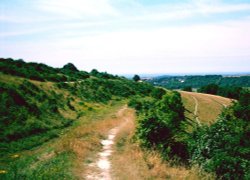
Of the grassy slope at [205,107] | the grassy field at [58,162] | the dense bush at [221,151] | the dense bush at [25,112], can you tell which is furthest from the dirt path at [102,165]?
the grassy slope at [205,107]

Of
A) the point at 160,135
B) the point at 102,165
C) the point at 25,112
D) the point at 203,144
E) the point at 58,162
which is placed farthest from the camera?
the point at 25,112

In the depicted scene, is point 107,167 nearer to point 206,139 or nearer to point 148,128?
point 148,128

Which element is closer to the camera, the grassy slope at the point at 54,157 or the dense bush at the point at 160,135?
the grassy slope at the point at 54,157

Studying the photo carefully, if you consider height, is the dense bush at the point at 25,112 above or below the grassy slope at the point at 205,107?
above

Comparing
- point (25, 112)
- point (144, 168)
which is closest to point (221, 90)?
point (25, 112)

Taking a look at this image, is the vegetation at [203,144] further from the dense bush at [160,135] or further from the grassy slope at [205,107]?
the grassy slope at [205,107]

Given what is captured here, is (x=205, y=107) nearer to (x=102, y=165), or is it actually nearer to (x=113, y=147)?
(x=113, y=147)

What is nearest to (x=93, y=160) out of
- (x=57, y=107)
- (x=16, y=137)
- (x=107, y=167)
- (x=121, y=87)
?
(x=107, y=167)

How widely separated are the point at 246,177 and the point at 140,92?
65.2 meters

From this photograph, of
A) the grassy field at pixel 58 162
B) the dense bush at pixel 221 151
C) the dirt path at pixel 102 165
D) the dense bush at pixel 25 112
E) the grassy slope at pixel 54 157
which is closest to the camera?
the grassy field at pixel 58 162

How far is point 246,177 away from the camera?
1405 centimetres

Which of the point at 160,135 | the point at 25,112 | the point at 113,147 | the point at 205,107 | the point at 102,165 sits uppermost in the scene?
the point at 160,135

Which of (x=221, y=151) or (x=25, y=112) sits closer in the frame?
(x=221, y=151)

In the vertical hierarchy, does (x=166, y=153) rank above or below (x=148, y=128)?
below
